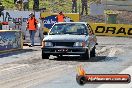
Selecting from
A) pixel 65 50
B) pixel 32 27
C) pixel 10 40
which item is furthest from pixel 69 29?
pixel 32 27

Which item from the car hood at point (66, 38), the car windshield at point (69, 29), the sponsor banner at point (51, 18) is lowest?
the car hood at point (66, 38)

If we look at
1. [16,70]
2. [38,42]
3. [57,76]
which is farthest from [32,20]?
[57,76]

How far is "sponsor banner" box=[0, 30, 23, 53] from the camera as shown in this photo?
20.8 metres

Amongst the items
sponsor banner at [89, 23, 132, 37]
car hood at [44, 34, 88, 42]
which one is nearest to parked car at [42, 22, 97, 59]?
car hood at [44, 34, 88, 42]

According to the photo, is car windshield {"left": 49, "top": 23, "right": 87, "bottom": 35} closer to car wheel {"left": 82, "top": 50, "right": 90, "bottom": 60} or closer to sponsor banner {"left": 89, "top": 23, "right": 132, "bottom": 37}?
car wheel {"left": 82, "top": 50, "right": 90, "bottom": 60}

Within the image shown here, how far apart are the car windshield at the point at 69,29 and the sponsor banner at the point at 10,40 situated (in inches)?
127

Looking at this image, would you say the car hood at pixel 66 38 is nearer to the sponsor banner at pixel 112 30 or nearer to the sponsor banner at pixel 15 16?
the sponsor banner at pixel 15 16

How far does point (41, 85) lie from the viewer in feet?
31.1

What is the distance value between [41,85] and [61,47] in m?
7.78

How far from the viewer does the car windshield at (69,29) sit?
717 inches

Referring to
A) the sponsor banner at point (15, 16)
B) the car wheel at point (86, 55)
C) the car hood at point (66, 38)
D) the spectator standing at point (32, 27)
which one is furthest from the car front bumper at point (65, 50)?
the sponsor banner at point (15, 16)

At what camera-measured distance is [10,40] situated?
2169 centimetres

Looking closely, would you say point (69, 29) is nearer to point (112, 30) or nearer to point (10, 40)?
point (10, 40)

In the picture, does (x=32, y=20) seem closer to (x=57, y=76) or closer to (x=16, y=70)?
(x=16, y=70)
